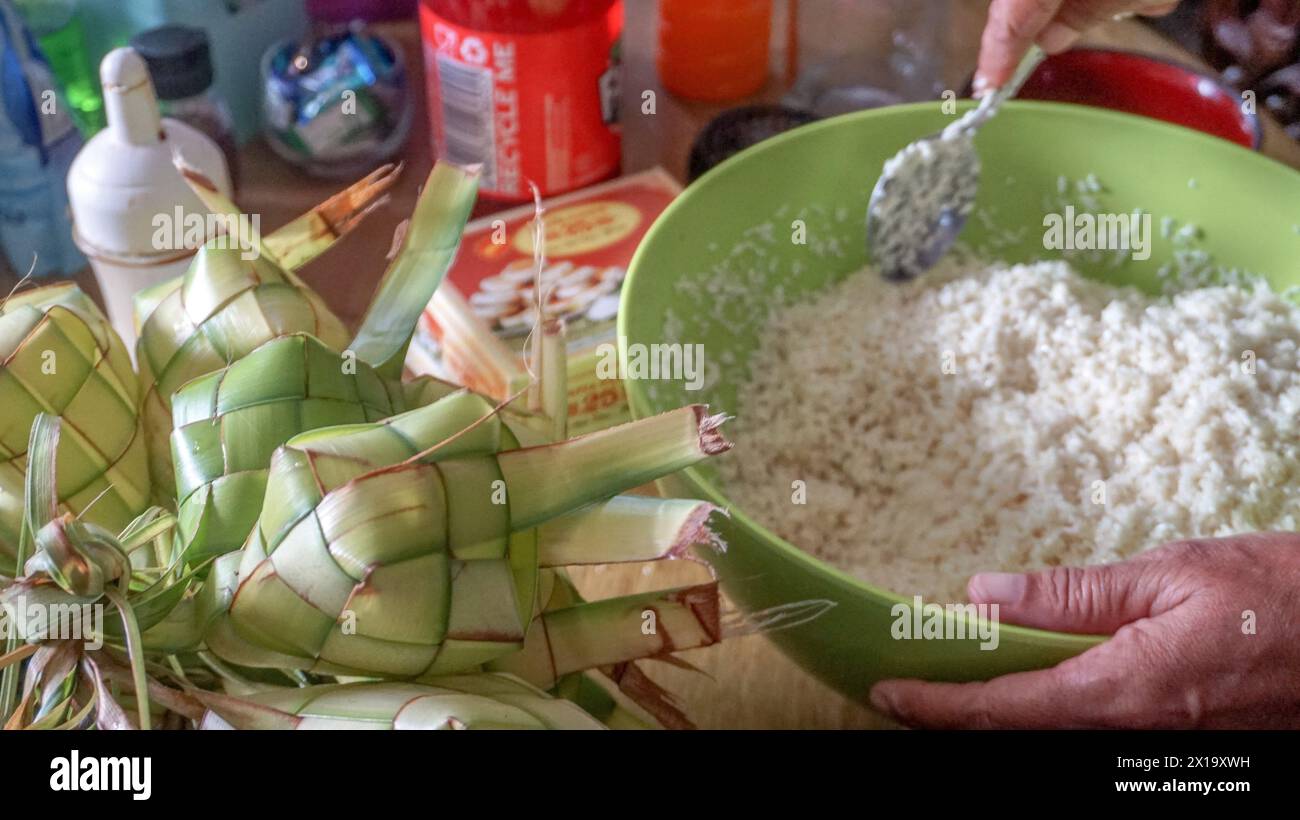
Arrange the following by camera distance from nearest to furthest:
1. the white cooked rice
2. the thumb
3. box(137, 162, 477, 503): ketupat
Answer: box(137, 162, 477, 503): ketupat
the thumb
the white cooked rice

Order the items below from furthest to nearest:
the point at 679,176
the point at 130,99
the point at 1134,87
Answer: the point at 679,176 → the point at 1134,87 → the point at 130,99

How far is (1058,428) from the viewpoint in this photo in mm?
698

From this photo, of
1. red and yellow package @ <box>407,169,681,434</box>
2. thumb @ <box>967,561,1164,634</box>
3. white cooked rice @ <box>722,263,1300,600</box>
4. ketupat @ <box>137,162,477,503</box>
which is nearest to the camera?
ketupat @ <box>137,162,477,503</box>

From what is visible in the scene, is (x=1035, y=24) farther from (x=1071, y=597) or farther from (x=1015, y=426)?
(x=1071, y=597)

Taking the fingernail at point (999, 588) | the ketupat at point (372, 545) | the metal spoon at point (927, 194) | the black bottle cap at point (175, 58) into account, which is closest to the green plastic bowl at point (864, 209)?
the metal spoon at point (927, 194)

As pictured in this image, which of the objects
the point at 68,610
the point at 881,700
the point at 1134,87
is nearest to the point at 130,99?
the point at 68,610

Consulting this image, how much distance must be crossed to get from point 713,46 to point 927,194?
375mm

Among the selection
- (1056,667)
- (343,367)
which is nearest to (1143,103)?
(1056,667)

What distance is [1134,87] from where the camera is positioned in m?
0.94

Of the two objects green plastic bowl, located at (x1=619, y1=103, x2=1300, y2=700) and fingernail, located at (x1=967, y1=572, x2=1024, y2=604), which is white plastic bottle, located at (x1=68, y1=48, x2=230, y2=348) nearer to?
green plastic bowl, located at (x1=619, y1=103, x2=1300, y2=700)

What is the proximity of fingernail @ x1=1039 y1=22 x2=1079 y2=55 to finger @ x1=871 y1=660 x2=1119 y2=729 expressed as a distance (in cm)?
44

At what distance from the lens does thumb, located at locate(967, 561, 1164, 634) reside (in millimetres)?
546

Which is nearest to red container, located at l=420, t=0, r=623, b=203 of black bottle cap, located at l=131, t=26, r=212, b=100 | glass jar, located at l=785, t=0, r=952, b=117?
black bottle cap, located at l=131, t=26, r=212, b=100
